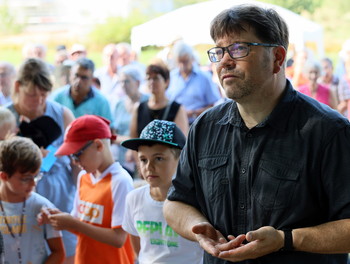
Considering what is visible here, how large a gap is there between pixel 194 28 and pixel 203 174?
384 inches

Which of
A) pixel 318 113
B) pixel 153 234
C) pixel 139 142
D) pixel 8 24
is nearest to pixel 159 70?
pixel 139 142

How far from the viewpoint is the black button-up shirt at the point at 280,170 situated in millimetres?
2400

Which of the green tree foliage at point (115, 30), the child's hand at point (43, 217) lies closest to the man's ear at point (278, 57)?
the child's hand at point (43, 217)

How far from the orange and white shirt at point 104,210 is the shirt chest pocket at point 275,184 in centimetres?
176

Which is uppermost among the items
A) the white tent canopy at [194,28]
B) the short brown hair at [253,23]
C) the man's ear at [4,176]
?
the white tent canopy at [194,28]

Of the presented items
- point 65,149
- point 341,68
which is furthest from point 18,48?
point 65,149

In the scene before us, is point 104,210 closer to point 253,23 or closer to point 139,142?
point 139,142

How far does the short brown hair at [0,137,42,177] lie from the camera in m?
4.07

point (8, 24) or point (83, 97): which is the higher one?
point (8, 24)

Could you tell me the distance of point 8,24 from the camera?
2523cm

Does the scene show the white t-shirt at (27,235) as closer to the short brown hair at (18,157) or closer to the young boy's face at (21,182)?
the young boy's face at (21,182)

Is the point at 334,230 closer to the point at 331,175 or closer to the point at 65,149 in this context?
the point at 331,175

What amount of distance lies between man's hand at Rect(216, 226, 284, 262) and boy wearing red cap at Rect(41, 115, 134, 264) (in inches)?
70.3

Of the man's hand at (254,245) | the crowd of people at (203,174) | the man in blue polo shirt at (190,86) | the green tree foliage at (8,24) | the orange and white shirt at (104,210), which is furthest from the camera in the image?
the green tree foliage at (8,24)
